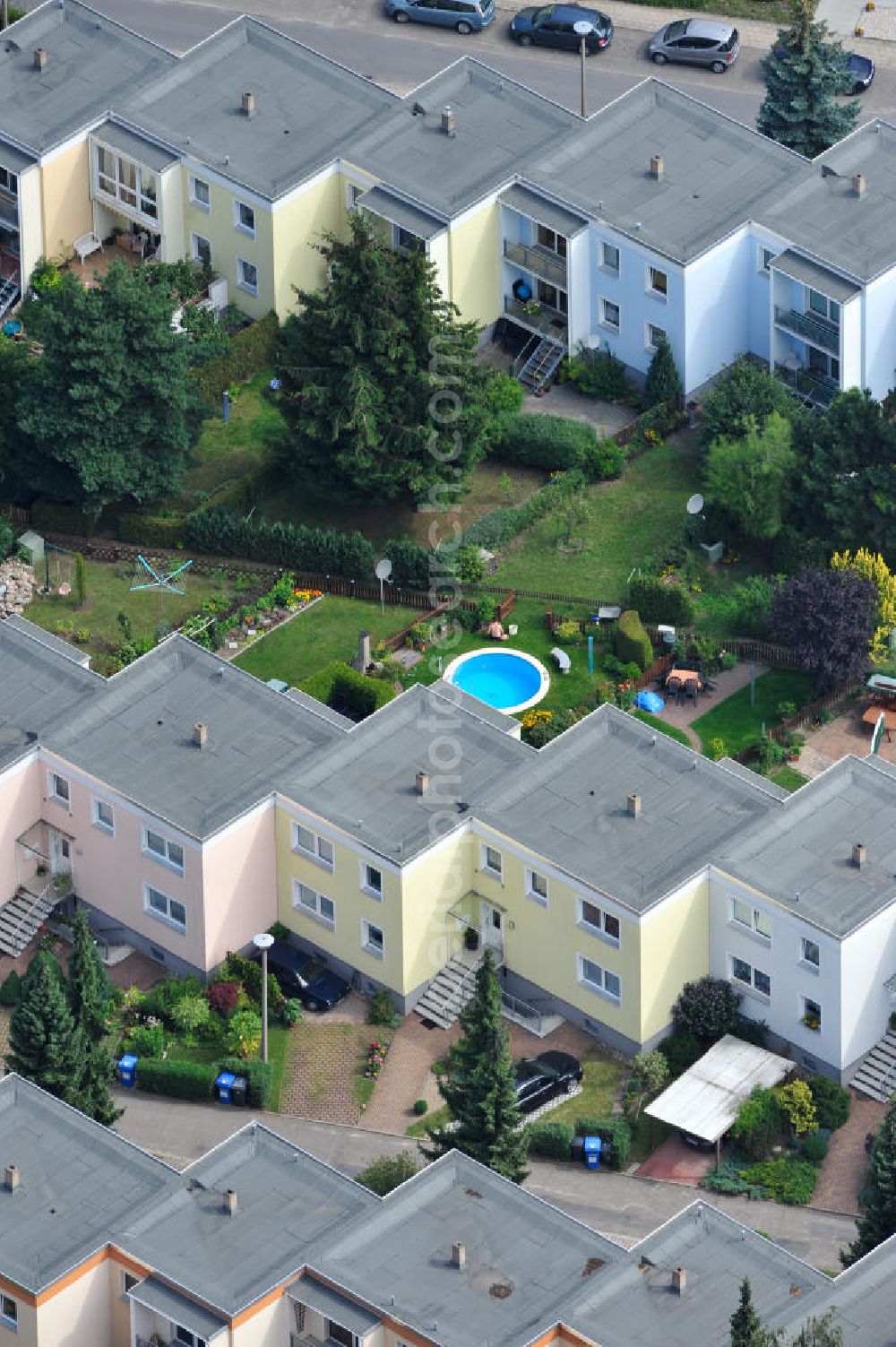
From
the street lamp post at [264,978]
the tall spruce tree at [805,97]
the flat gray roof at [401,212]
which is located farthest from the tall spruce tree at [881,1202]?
the tall spruce tree at [805,97]

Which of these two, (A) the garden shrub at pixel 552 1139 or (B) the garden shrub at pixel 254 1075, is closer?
(A) the garden shrub at pixel 552 1139

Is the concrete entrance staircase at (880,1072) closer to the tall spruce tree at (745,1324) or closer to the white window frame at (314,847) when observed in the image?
the white window frame at (314,847)

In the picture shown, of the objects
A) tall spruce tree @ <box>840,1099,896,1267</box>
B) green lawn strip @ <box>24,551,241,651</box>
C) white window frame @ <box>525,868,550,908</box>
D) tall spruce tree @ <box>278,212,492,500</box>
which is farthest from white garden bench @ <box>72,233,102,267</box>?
tall spruce tree @ <box>840,1099,896,1267</box>

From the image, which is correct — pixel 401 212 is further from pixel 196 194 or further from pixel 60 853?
pixel 60 853

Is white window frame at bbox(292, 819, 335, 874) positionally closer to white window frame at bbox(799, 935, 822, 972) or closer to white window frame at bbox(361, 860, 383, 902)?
white window frame at bbox(361, 860, 383, 902)

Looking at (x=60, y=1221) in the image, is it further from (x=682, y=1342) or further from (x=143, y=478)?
(x=143, y=478)

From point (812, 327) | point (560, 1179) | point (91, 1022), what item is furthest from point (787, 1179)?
point (812, 327)

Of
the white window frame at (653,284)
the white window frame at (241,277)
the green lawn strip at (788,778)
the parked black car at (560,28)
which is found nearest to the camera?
the green lawn strip at (788,778)
